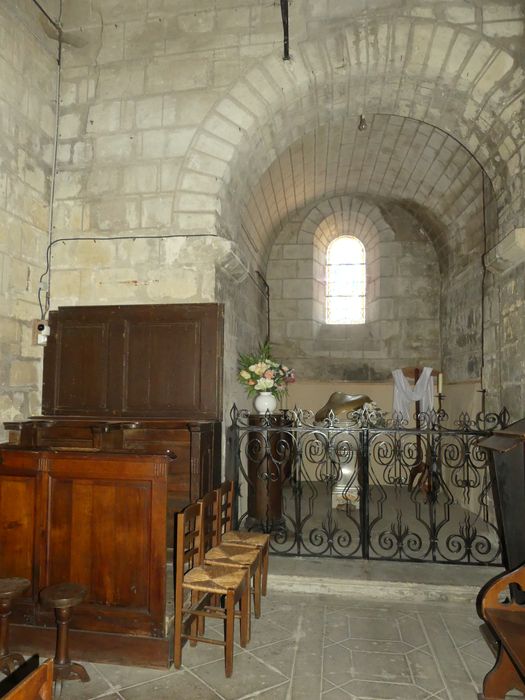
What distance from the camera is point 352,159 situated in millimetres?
7316

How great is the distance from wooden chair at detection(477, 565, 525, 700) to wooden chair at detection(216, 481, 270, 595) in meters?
1.49

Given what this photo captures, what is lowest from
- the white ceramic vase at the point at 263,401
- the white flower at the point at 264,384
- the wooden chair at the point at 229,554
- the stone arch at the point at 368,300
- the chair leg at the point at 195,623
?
the chair leg at the point at 195,623

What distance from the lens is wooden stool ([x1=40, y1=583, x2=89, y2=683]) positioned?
2.66 meters

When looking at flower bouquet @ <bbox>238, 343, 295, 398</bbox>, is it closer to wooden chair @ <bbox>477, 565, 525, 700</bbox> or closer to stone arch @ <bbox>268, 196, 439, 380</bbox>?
wooden chair @ <bbox>477, 565, 525, 700</bbox>

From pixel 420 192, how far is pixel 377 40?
11.0ft

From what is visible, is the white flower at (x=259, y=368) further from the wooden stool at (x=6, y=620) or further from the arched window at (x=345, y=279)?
the arched window at (x=345, y=279)

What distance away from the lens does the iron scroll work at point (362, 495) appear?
14.5 feet

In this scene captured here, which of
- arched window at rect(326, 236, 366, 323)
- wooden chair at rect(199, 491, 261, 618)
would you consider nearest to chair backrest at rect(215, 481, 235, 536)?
wooden chair at rect(199, 491, 261, 618)

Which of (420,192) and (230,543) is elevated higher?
(420,192)

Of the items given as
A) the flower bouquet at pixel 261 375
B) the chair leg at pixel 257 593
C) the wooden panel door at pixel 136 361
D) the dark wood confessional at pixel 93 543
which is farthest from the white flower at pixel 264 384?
the dark wood confessional at pixel 93 543

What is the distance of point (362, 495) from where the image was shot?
449 cm

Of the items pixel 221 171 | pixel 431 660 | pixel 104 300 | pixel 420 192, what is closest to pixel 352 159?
pixel 420 192

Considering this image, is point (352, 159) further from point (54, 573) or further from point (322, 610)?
point (54, 573)

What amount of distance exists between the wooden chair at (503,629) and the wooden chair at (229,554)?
1.34 metres
